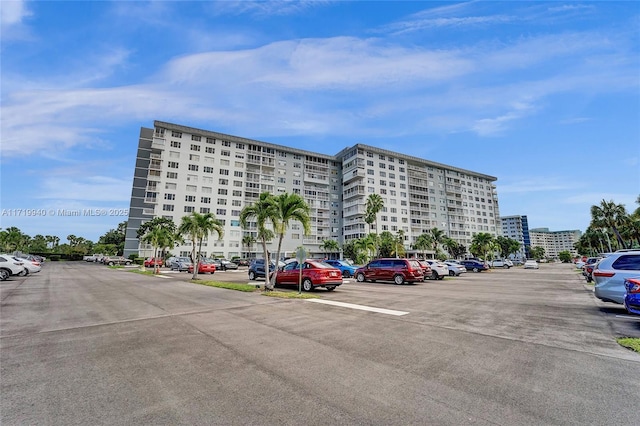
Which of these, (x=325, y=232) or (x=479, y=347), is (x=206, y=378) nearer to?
(x=479, y=347)

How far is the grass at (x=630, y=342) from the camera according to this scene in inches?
218

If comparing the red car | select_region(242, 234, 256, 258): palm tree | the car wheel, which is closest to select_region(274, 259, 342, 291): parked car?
the car wheel

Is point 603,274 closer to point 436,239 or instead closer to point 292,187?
point 292,187

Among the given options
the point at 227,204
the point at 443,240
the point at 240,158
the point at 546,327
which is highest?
the point at 240,158

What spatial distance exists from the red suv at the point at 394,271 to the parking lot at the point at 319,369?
11789 millimetres

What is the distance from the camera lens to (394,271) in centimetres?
2136

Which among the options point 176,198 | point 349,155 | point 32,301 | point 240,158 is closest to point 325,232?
point 349,155

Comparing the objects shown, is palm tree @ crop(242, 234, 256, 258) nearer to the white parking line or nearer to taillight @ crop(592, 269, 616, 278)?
the white parking line

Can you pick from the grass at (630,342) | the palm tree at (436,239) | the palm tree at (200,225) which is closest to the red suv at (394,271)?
the palm tree at (200,225)

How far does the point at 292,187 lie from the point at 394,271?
59.5 metres

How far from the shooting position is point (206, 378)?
421 centimetres

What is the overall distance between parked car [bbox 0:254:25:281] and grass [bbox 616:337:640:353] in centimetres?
3458

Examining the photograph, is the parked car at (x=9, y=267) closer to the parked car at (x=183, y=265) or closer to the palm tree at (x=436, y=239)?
the parked car at (x=183, y=265)

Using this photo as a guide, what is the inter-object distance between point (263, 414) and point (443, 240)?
284 feet
